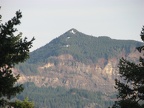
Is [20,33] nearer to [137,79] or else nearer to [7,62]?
[7,62]

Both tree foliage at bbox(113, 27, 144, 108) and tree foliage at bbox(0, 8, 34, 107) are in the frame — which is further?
tree foliage at bbox(113, 27, 144, 108)

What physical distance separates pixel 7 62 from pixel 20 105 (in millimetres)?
2724

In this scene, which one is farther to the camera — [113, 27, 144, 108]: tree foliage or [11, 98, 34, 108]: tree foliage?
[113, 27, 144, 108]: tree foliage

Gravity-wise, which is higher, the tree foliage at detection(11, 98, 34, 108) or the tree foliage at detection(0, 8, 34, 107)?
the tree foliage at detection(0, 8, 34, 107)

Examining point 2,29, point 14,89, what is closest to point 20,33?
point 2,29

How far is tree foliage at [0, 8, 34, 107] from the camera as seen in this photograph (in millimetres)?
25427

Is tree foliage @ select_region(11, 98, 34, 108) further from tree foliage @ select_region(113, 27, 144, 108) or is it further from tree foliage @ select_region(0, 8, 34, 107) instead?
tree foliage @ select_region(113, 27, 144, 108)

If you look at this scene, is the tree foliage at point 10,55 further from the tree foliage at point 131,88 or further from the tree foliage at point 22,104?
the tree foliage at point 131,88

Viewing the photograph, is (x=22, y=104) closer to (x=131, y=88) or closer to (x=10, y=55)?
(x=10, y=55)

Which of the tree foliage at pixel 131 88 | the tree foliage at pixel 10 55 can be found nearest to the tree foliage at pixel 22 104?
the tree foliage at pixel 10 55

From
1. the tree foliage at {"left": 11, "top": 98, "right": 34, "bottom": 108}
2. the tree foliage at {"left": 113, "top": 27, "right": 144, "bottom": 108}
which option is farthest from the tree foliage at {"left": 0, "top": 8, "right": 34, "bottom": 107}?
the tree foliage at {"left": 113, "top": 27, "right": 144, "bottom": 108}

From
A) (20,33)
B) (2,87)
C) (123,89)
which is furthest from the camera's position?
(123,89)

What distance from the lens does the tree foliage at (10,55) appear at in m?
25.4

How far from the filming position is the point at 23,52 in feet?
Result: 86.6
